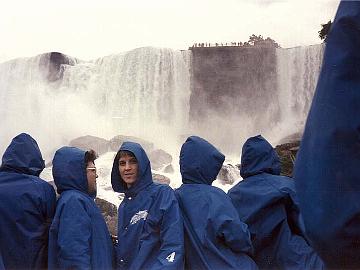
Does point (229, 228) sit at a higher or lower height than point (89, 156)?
lower

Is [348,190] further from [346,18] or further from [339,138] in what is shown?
[346,18]

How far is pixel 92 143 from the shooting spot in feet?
78.8

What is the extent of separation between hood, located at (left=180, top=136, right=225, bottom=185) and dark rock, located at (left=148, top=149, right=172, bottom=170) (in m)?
19.3

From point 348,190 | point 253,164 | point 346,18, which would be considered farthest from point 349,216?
point 253,164

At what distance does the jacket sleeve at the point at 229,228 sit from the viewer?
2920 millimetres

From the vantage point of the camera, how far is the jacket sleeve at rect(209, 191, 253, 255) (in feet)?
9.58

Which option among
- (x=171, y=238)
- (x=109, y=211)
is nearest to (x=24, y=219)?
(x=171, y=238)

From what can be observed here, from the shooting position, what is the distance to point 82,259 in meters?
2.85

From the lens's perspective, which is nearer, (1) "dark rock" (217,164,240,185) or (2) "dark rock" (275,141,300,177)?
(2) "dark rock" (275,141,300,177)

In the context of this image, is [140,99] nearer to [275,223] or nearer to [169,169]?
[169,169]

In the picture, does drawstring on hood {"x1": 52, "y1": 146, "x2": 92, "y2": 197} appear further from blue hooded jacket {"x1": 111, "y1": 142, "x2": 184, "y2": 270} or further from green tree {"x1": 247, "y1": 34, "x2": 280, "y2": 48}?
green tree {"x1": 247, "y1": 34, "x2": 280, "y2": 48}

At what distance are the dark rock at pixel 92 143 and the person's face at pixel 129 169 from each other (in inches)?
792

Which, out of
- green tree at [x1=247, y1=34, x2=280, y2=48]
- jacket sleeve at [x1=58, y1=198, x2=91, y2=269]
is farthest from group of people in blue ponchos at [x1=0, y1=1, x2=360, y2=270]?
green tree at [x1=247, y1=34, x2=280, y2=48]

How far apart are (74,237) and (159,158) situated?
20442 millimetres
